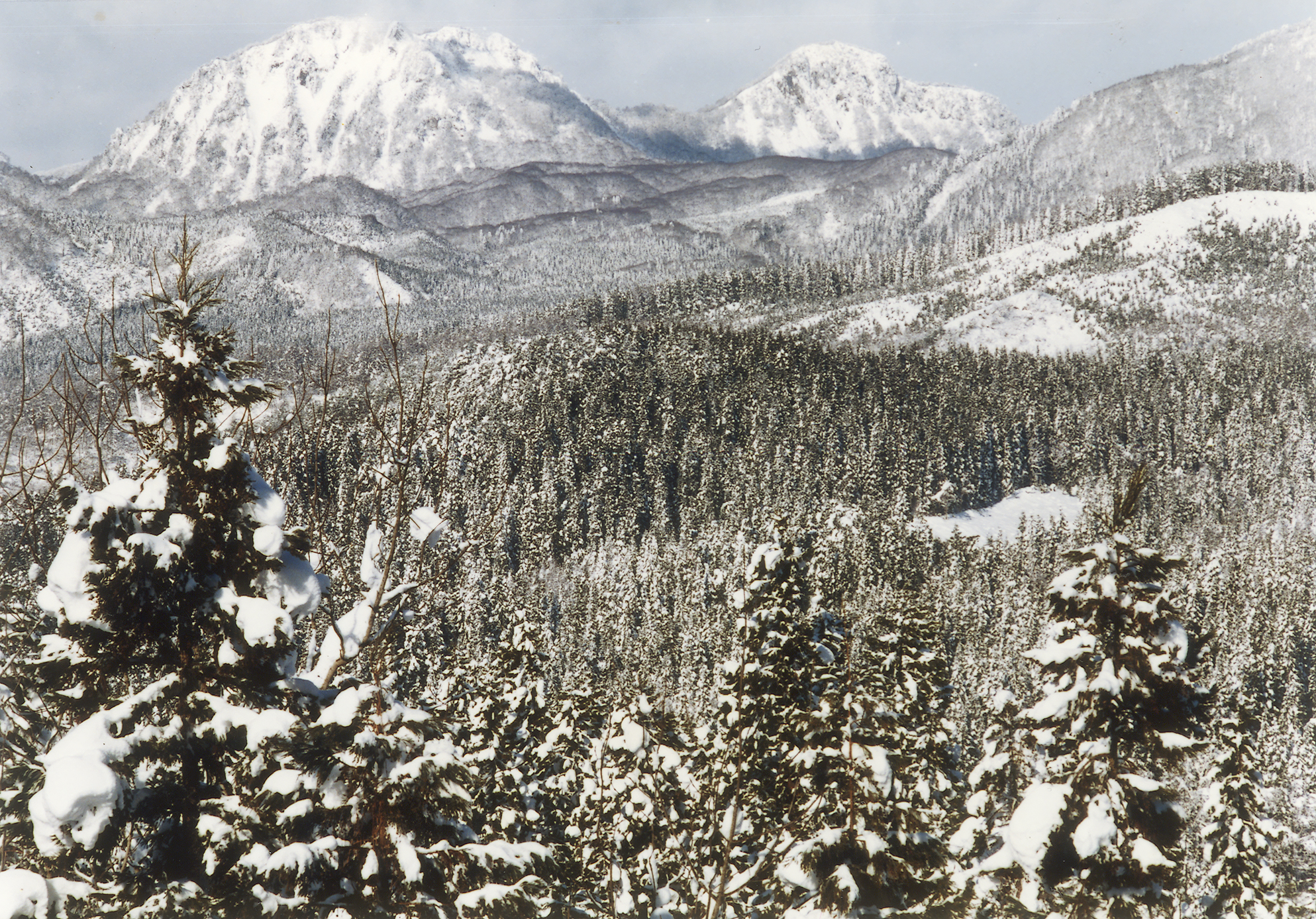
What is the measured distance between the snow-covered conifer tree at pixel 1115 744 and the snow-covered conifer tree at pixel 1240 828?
65.2 ft

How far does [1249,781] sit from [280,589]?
32.4m

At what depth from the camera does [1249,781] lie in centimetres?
2656

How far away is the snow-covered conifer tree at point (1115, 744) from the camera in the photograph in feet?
33.8

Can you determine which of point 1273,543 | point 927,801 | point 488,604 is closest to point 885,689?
point 927,801

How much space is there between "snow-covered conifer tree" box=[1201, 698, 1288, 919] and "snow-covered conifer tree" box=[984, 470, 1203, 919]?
783 inches

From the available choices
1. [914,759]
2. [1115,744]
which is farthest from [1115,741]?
[914,759]

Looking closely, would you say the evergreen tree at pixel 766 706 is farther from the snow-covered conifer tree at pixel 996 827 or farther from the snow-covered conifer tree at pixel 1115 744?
the snow-covered conifer tree at pixel 1115 744

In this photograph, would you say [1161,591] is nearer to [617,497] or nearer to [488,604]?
[488,604]

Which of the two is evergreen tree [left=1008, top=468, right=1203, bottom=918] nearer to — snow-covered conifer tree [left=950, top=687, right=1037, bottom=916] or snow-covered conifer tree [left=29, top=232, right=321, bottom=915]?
snow-covered conifer tree [left=950, top=687, right=1037, bottom=916]

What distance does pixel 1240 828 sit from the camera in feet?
87.8

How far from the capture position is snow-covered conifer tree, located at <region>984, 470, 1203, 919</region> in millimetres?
10312

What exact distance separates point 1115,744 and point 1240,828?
910 inches

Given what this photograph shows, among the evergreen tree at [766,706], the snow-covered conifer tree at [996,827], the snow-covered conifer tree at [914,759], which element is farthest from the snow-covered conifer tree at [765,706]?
the snow-covered conifer tree at [996,827]

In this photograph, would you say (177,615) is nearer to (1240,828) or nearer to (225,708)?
(225,708)
